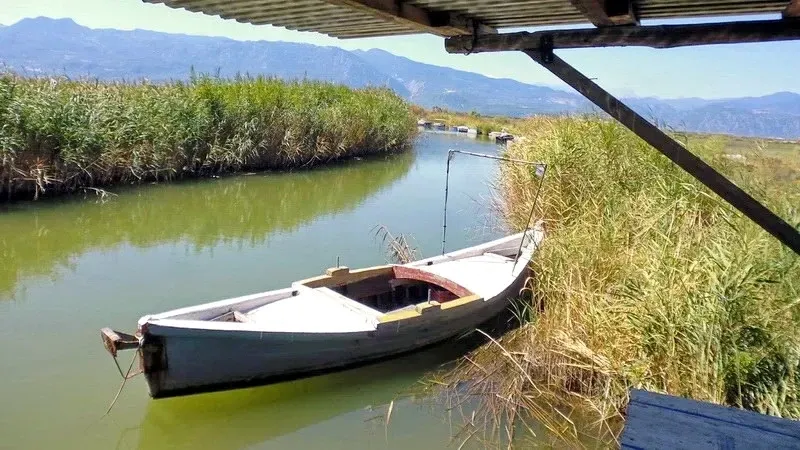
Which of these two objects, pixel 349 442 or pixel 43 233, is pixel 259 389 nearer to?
pixel 349 442

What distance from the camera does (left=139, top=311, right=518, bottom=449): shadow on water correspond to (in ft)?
13.5

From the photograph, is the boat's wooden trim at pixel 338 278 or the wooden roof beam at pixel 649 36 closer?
the wooden roof beam at pixel 649 36

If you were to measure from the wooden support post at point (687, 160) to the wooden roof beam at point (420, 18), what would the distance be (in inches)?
16.2

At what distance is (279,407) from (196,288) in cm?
275

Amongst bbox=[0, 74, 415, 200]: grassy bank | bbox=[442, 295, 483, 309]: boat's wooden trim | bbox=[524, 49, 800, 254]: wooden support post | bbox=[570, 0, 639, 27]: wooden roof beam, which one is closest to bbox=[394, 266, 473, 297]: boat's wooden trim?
bbox=[442, 295, 483, 309]: boat's wooden trim

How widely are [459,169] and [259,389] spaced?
13.7 meters

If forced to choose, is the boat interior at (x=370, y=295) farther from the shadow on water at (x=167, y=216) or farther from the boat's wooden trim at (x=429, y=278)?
the shadow on water at (x=167, y=216)

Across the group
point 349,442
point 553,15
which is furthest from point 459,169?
point 553,15

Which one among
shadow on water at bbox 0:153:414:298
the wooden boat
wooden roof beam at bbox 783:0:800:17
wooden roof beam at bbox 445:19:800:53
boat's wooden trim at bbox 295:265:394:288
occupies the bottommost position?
shadow on water at bbox 0:153:414:298

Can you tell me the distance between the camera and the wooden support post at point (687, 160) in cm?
244

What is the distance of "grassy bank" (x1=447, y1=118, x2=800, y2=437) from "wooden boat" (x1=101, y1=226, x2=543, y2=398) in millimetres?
424

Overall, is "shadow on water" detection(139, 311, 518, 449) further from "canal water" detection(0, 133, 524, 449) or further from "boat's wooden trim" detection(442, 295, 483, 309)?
"boat's wooden trim" detection(442, 295, 483, 309)

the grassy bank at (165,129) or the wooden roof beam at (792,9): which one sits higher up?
the wooden roof beam at (792,9)

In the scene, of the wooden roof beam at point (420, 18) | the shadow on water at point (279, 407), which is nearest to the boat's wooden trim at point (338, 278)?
the shadow on water at point (279, 407)
